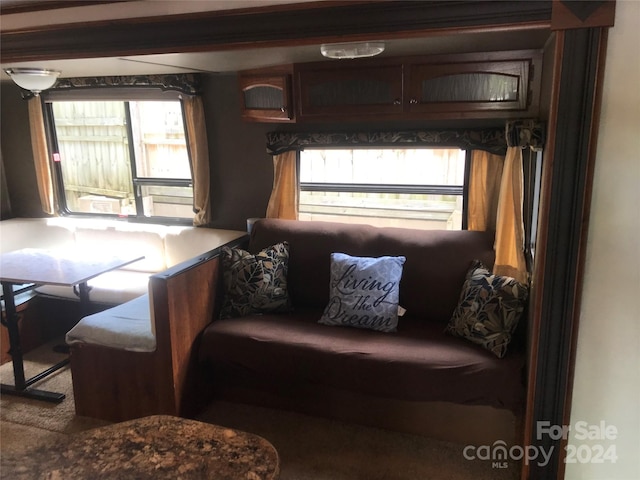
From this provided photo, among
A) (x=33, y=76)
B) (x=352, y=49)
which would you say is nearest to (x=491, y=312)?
(x=352, y=49)

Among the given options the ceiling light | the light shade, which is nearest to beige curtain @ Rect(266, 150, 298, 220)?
the ceiling light

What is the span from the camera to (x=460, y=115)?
2.63 metres

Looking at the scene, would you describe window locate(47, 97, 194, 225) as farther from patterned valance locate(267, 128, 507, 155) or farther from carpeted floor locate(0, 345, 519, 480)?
carpeted floor locate(0, 345, 519, 480)

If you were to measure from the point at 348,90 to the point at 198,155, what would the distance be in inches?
55.2

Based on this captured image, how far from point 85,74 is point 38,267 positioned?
61.8 inches

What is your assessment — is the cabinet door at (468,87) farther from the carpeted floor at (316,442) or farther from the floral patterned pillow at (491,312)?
the carpeted floor at (316,442)

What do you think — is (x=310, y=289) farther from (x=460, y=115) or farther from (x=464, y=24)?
(x=464, y=24)

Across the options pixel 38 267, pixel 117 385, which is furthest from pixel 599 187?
pixel 38 267

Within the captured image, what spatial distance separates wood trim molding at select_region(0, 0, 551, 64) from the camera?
170cm

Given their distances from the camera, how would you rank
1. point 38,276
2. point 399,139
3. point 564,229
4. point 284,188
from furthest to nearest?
point 284,188, point 399,139, point 38,276, point 564,229

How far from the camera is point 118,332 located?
252 centimetres

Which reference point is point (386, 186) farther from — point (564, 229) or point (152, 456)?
point (152, 456)

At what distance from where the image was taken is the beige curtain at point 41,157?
4.14 metres

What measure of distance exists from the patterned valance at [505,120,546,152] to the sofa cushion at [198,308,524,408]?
1039 mm
